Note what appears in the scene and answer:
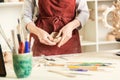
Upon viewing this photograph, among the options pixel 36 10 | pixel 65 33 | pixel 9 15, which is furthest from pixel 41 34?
pixel 9 15

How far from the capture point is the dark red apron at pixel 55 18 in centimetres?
144

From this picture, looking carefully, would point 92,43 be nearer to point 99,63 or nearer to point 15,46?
point 99,63

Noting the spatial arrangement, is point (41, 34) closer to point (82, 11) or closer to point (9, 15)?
point (82, 11)

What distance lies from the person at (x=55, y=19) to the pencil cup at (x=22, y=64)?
503 mm

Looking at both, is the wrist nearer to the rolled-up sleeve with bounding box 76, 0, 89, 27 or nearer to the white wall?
the rolled-up sleeve with bounding box 76, 0, 89, 27

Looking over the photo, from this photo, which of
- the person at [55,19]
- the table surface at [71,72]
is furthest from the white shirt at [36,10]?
the table surface at [71,72]

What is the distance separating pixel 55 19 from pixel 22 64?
59cm

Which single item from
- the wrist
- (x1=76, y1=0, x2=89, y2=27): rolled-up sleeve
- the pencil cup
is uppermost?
(x1=76, y1=0, x2=89, y2=27): rolled-up sleeve

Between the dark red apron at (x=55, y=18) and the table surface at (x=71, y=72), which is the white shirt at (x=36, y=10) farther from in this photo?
the table surface at (x=71, y=72)

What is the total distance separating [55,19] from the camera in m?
1.45

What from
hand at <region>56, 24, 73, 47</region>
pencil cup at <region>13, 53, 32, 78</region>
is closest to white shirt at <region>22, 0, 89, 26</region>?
hand at <region>56, 24, 73, 47</region>

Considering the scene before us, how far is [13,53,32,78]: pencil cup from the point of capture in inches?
35.1

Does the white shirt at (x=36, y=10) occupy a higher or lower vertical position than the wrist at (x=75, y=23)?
higher

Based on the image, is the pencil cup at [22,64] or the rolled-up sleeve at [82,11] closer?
the pencil cup at [22,64]
